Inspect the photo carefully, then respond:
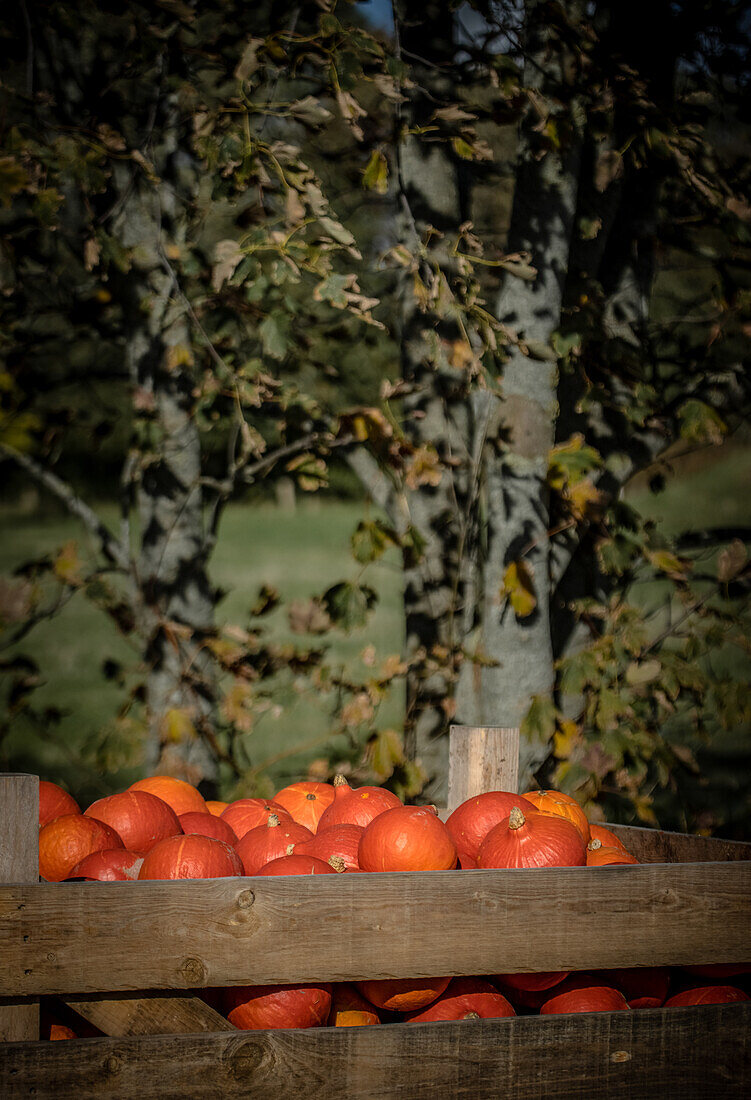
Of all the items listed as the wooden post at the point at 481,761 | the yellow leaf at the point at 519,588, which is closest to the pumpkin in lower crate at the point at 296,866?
the wooden post at the point at 481,761

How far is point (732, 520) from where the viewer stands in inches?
109

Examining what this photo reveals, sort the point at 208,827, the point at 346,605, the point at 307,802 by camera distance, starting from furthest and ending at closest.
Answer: the point at 346,605, the point at 307,802, the point at 208,827

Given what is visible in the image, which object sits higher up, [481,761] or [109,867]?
[109,867]

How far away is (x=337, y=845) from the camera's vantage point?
135 cm

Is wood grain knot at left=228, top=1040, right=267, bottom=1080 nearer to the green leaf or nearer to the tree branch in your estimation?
the green leaf

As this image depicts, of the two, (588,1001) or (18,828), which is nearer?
(18,828)

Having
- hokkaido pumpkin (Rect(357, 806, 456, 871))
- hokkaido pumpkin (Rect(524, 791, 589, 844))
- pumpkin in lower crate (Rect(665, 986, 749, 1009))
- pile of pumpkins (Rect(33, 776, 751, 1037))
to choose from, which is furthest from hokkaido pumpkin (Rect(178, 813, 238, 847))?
pumpkin in lower crate (Rect(665, 986, 749, 1009))

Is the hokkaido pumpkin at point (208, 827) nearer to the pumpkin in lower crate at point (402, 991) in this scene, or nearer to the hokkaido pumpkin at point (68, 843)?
the hokkaido pumpkin at point (68, 843)

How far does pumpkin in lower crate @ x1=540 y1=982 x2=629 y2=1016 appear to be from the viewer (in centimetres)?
125

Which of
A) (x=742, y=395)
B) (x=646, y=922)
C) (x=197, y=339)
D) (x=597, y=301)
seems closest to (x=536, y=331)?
(x=597, y=301)

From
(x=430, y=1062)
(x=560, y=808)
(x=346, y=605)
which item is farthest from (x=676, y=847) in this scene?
(x=346, y=605)

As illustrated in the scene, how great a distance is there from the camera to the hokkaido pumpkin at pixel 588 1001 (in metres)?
1.25

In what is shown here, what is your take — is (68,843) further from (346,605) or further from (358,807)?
(346,605)

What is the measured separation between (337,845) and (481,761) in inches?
15.0
